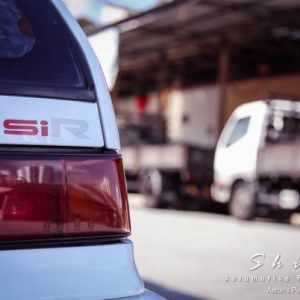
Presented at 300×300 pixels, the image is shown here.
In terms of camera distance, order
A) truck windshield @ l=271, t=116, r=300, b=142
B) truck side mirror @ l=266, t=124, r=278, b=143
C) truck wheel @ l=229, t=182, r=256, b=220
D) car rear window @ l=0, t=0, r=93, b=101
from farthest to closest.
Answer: truck windshield @ l=271, t=116, r=300, b=142, truck side mirror @ l=266, t=124, r=278, b=143, truck wheel @ l=229, t=182, r=256, b=220, car rear window @ l=0, t=0, r=93, b=101

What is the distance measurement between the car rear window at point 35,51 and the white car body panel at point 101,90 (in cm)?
4

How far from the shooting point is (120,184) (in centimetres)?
197

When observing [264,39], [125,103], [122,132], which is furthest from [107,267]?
[125,103]

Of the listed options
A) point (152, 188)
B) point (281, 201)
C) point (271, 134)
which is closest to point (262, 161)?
point (271, 134)

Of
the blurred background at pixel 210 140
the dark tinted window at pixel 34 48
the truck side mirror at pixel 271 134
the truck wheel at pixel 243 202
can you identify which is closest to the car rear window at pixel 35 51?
the dark tinted window at pixel 34 48

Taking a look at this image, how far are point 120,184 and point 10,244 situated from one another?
443mm

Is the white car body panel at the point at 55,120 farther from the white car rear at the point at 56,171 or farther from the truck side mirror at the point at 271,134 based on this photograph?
the truck side mirror at the point at 271,134

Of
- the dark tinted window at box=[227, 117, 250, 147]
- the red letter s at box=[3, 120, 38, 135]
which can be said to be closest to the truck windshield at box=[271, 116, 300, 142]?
the dark tinted window at box=[227, 117, 250, 147]

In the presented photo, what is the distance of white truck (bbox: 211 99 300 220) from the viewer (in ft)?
37.5

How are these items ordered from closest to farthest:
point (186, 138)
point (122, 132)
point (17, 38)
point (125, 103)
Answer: point (17, 38), point (122, 132), point (186, 138), point (125, 103)

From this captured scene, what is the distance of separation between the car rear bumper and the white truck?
953 cm

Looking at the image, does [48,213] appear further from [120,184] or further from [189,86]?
[189,86]

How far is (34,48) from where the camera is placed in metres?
1.93

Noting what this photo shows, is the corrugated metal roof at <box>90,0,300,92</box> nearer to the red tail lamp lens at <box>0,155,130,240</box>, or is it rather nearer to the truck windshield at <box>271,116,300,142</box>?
the truck windshield at <box>271,116,300,142</box>
